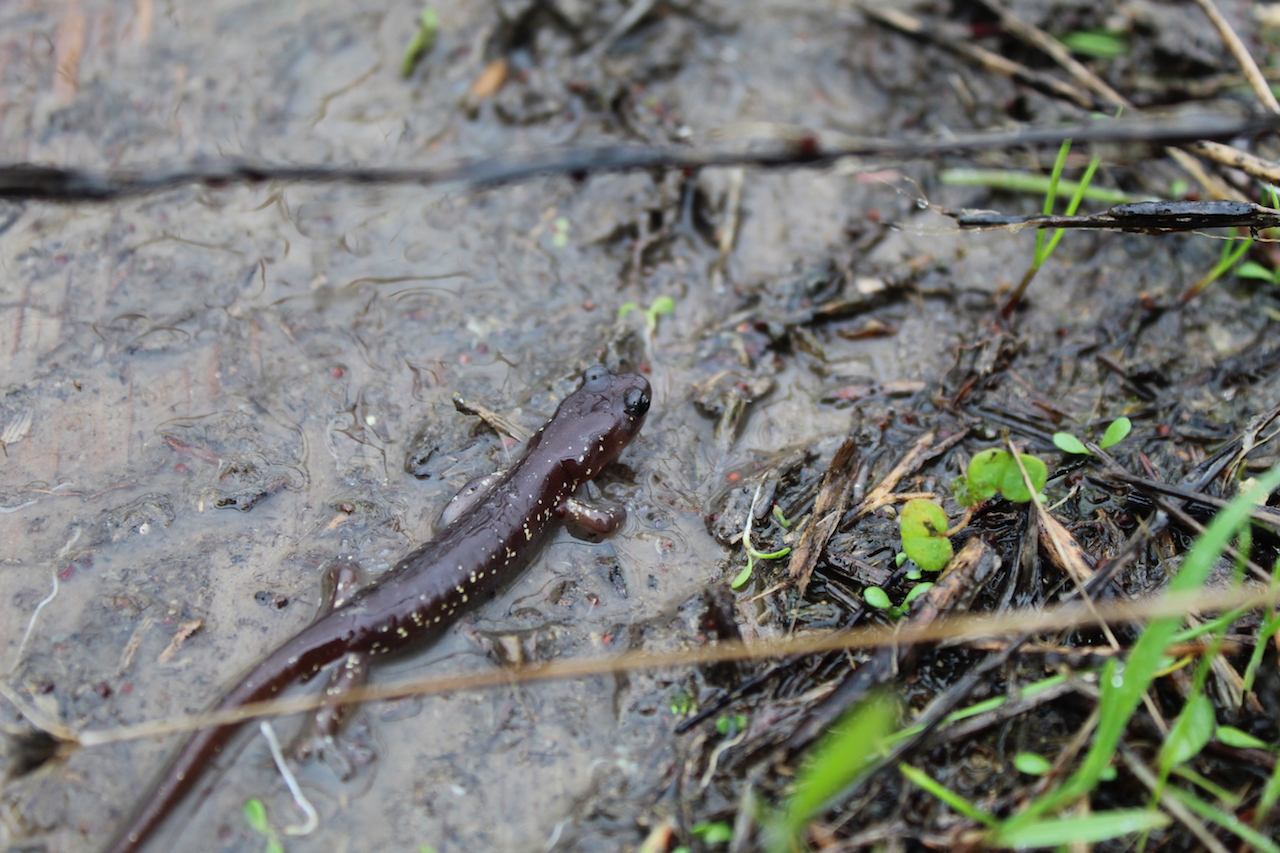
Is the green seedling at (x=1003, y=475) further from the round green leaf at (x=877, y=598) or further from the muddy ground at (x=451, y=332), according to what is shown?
the muddy ground at (x=451, y=332)

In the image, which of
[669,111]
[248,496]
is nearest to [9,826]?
[248,496]

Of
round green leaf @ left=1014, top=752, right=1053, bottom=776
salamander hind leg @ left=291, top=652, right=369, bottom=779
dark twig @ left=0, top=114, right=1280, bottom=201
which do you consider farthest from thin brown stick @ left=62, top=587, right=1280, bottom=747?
dark twig @ left=0, top=114, right=1280, bottom=201

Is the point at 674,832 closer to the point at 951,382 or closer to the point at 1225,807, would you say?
the point at 1225,807

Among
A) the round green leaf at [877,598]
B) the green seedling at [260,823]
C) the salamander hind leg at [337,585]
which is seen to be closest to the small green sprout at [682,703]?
the round green leaf at [877,598]

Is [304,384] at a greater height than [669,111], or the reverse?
[669,111]

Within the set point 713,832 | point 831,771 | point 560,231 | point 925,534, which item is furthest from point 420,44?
point 831,771

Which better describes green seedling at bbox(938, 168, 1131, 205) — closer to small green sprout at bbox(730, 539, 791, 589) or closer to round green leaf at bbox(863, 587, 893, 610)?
small green sprout at bbox(730, 539, 791, 589)

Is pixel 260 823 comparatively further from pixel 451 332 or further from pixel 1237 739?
pixel 1237 739
